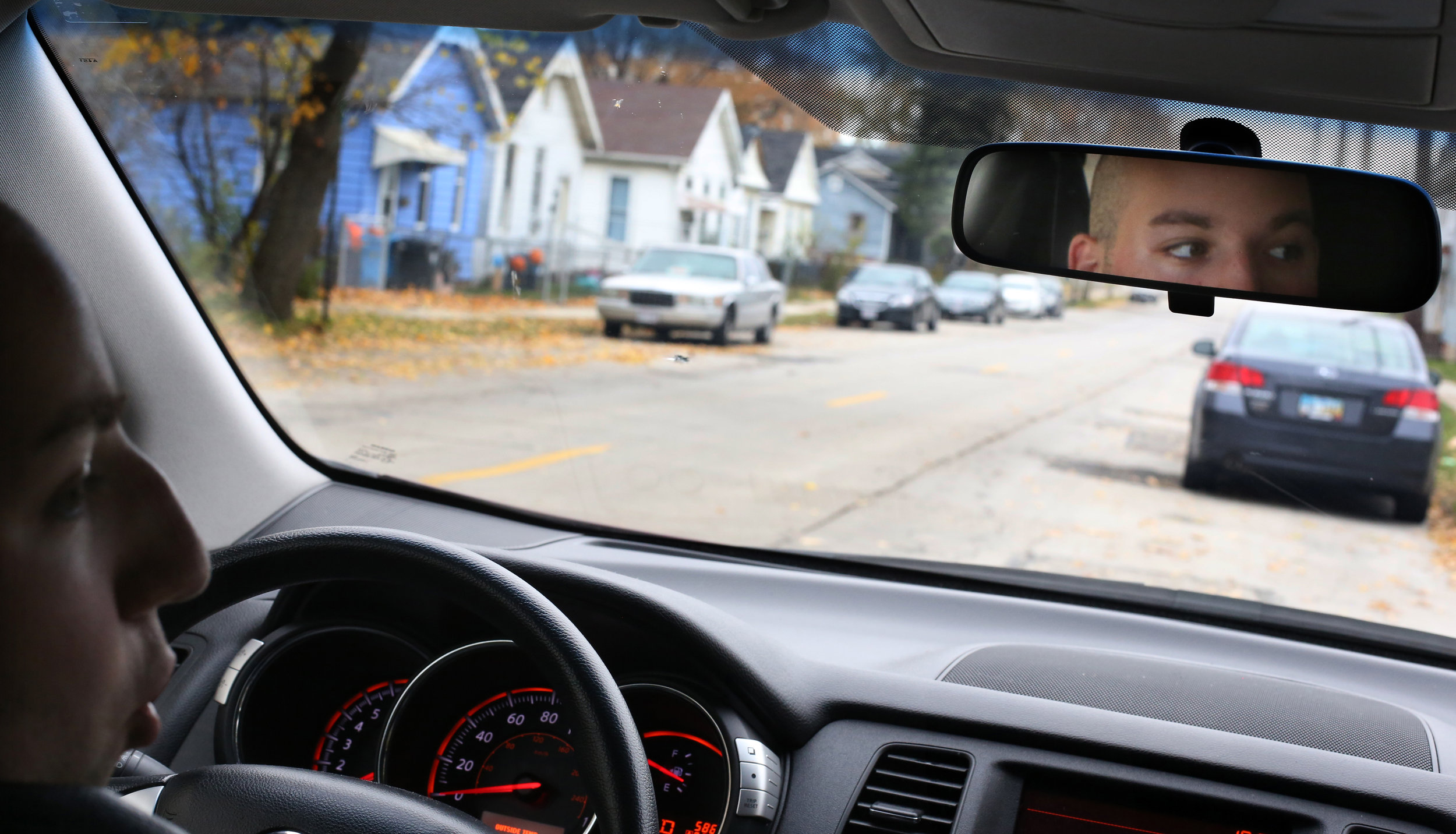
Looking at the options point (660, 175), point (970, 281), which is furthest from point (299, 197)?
point (970, 281)

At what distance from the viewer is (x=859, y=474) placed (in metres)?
8.28

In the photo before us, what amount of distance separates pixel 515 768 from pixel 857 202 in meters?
5.46

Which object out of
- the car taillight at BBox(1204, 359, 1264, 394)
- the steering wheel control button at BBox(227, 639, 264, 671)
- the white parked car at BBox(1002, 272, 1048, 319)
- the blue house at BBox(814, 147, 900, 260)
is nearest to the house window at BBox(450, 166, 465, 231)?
the blue house at BBox(814, 147, 900, 260)

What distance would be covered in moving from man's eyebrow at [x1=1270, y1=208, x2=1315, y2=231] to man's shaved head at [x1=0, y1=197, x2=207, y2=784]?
5.64ft

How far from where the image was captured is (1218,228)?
191 centimetres

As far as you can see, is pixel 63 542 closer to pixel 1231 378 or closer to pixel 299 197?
pixel 1231 378

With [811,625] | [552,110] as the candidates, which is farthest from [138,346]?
[552,110]

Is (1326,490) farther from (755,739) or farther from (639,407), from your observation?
(639,407)

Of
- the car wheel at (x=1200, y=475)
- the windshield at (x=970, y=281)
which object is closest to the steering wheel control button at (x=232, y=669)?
the car wheel at (x=1200, y=475)

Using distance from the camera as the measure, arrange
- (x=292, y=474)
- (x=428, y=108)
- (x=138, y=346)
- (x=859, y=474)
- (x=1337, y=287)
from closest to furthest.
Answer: (x=1337, y=287)
(x=138, y=346)
(x=292, y=474)
(x=859, y=474)
(x=428, y=108)

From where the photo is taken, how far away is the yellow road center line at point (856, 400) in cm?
1077

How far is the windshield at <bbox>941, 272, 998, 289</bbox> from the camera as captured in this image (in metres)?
8.18

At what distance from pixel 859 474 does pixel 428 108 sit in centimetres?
473

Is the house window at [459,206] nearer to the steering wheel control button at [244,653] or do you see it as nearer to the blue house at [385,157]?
the blue house at [385,157]
